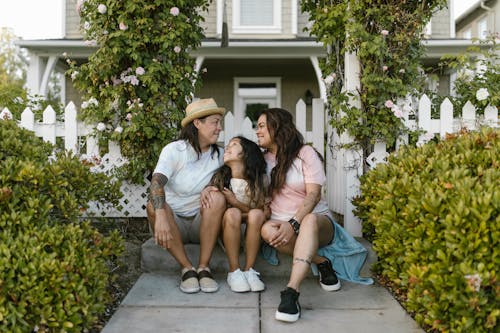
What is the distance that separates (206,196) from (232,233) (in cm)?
30

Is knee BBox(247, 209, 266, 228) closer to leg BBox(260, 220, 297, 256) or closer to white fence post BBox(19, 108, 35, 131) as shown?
leg BBox(260, 220, 297, 256)

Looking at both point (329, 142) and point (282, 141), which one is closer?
point (282, 141)

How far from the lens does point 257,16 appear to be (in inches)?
412

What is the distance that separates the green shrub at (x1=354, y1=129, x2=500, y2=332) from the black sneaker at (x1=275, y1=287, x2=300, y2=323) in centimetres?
61

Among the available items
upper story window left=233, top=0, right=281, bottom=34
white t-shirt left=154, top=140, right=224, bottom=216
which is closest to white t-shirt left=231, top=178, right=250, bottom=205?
white t-shirt left=154, top=140, right=224, bottom=216

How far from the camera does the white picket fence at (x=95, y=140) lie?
427 centimetres

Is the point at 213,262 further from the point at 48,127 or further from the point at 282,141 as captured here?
the point at 48,127

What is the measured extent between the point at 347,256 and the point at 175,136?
1767mm

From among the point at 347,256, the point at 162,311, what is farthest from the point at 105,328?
the point at 347,256

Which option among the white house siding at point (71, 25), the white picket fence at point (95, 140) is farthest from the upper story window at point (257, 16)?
the white picket fence at point (95, 140)

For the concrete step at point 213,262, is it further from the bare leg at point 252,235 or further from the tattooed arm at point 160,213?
the tattooed arm at point 160,213

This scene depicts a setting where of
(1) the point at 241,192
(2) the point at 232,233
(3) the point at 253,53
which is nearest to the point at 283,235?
(2) the point at 232,233

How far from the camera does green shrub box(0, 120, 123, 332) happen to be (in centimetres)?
217

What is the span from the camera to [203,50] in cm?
962
